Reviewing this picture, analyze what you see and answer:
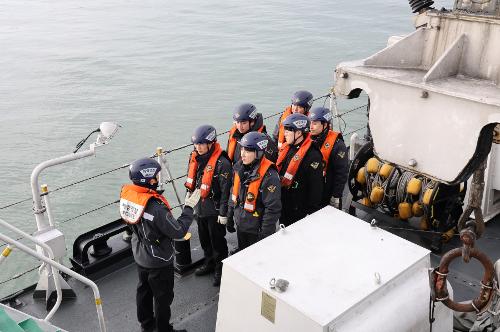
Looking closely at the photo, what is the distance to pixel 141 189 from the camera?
4035mm

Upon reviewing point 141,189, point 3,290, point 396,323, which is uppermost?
point 141,189

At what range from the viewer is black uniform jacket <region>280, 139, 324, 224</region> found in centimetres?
508

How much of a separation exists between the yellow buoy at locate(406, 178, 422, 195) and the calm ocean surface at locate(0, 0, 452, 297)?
7.10 m

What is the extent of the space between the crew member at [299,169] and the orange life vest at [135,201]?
1530 mm

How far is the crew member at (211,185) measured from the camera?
4.91m

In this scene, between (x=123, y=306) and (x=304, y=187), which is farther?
(x=304, y=187)

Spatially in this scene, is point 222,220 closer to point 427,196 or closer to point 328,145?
point 328,145

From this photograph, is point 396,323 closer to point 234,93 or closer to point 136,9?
point 234,93

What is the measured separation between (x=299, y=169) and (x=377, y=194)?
1.37 metres

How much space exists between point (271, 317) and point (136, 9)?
1321 inches

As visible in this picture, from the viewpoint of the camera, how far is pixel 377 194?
19.8ft

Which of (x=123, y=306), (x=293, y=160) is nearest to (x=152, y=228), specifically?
(x=123, y=306)

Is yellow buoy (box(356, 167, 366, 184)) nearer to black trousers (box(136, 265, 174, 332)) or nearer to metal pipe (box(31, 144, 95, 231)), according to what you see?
black trousers (box(136, 265, 174, 332))

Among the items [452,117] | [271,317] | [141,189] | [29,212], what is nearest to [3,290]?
[29,212]
